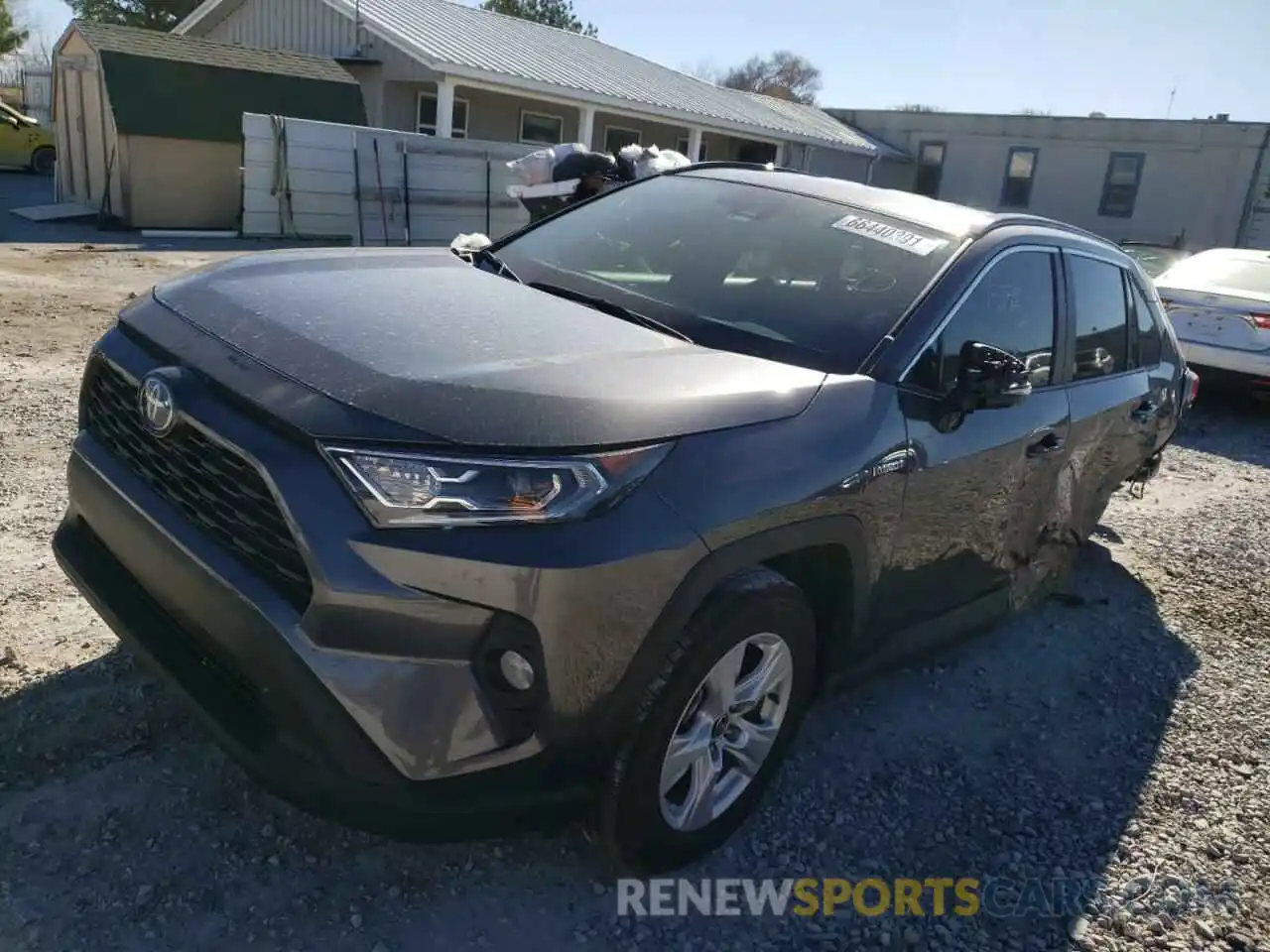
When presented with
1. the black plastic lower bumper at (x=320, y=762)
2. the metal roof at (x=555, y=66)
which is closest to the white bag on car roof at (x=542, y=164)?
the black plastic lower bumper at (x=320, y=762)

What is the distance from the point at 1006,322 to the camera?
346cm

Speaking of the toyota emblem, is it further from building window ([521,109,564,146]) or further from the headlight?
building window ([521,109,564,146])

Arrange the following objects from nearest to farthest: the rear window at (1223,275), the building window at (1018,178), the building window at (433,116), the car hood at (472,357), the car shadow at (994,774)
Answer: the car hood at (472,357) → the car shadow at (994,774) → the rear window at (1223,275) → the building window at (433,116) → the building window at (1018,178)

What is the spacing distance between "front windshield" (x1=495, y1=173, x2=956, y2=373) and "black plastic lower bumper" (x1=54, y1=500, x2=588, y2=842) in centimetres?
143

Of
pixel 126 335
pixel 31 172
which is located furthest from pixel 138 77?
pixel 126 335

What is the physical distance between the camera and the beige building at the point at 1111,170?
24.7m

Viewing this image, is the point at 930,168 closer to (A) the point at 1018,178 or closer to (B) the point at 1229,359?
(A) the point at 1018,178

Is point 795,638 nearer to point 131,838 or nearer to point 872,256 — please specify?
point 872,256

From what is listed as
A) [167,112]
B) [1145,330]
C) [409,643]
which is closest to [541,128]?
[167,112]

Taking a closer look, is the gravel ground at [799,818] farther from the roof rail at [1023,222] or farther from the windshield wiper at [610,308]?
the roof rail at [1023,222]

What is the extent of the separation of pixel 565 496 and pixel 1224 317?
30.4ft

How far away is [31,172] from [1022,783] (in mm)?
27813

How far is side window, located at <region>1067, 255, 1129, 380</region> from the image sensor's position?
3947 mm

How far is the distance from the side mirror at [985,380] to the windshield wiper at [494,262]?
1478 millimetres
